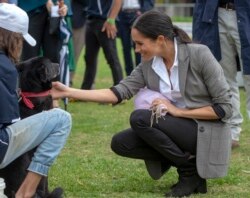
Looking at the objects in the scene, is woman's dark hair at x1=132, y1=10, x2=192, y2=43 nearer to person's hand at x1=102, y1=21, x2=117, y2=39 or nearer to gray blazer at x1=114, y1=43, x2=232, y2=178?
gray blazer at x1=114, y1=43, x2=232, y2=178

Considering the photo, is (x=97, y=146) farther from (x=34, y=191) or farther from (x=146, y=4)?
(x=146, y=4)

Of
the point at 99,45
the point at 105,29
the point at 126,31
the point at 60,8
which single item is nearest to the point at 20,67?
the point at 60,8

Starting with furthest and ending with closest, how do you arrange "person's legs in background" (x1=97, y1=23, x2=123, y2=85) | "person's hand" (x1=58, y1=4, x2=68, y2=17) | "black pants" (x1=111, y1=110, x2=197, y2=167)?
"person's legs in background" (x1=97, y1=23, x2=123, y2=85), "person's hand" (x1=58, y1=4, x2=68, y2=17), "black pants" (x1=111, y1=110, x2=197, y2=167)

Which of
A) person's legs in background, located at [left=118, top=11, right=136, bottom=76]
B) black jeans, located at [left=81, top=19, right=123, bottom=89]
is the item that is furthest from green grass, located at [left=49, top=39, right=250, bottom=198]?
person's legs in background, located at [left=118, top=11, right=136, bottom=76]

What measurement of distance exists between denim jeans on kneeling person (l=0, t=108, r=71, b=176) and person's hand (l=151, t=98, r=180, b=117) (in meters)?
0.72

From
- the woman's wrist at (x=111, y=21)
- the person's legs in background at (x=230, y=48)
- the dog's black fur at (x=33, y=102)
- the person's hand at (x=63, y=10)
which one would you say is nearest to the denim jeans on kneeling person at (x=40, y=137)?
the dog's black fur at (x=33, y=102)

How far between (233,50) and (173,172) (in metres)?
1.32

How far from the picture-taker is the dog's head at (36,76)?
177 inches

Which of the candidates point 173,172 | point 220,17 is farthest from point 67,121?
point 220,17

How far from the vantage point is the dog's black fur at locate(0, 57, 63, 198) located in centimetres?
440

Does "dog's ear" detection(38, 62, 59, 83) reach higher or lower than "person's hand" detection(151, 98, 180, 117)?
higher

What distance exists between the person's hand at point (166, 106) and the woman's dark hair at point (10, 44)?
1036mm

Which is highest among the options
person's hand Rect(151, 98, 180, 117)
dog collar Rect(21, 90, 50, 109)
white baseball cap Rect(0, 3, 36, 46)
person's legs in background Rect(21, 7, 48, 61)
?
white baseball cap Rect(0, 3, 36, 46)

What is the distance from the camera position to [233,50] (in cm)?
625
